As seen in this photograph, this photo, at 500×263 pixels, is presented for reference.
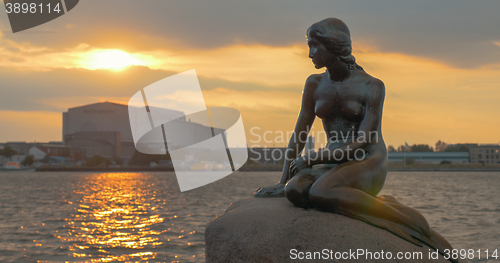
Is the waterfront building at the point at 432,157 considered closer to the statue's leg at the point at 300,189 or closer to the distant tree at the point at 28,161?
the distant tree at the point at 28,161

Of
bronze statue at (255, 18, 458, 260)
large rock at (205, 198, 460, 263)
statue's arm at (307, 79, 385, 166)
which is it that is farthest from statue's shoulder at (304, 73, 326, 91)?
large rock at (205, 198, 460, 263)

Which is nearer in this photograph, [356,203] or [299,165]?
[356,203]

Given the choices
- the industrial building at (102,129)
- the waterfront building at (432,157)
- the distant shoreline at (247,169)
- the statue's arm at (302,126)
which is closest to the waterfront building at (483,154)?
the waterfront building at (432,157)

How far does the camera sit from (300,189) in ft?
15.6

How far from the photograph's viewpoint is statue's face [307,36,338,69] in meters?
5.05

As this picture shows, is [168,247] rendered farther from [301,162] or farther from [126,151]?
[126,151]

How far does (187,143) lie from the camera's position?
11412 centimetres

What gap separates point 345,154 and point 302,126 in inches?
33.5

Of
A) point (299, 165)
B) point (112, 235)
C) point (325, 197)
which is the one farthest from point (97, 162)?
point (325, 197)

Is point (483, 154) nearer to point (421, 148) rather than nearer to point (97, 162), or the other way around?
point (421, 148)

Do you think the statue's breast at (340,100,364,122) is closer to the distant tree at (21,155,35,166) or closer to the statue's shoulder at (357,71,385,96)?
the statue's shoulder at (357,71,385,96)

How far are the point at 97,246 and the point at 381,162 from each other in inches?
352

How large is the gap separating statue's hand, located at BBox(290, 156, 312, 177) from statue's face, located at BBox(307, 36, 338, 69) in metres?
1.00

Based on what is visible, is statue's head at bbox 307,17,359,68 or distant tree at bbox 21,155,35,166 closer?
statue's head at bbox 307,17,359,68
